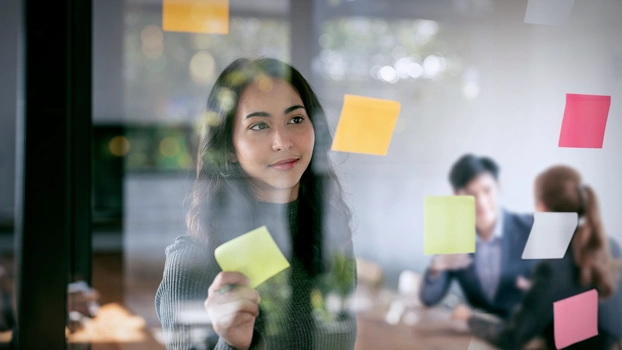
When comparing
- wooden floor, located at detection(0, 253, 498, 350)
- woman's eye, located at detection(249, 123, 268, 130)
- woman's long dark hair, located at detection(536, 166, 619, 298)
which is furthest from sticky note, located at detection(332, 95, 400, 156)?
woman's long dark hair, located at detection(536, 166, 619, 298)

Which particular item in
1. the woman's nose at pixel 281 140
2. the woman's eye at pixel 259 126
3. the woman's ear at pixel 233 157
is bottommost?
the woman's ear at pixel 233 157

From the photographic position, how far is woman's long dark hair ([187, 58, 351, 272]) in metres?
0.88

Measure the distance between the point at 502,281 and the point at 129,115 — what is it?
5.34 ft

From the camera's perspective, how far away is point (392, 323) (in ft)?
4.78

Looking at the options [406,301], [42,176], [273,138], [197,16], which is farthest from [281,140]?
[406,301]

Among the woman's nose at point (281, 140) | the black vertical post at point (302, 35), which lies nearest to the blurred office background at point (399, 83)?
the black vertical post at point (302, 35)

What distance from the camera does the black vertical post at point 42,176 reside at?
28.8 inches

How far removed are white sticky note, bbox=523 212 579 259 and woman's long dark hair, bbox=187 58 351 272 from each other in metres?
0.53

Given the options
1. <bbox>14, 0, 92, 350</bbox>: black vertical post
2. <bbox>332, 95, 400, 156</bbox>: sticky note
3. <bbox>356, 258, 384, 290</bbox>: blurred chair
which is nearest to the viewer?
<bbox>14, 0, 92, 350</bbox>: black vertical post

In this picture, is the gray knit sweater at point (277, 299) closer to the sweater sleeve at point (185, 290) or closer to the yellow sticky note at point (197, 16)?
the sweater sleeve at point (185, 290)

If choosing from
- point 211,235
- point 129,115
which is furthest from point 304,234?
point 129,115

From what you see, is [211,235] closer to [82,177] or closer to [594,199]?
[82,177]

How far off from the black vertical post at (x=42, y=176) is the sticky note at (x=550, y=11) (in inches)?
37.9

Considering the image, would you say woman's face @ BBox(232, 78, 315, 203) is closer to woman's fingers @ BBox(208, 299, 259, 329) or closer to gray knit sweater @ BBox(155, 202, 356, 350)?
gray knit sweater @ BBox(155, 202, 356, 350)
